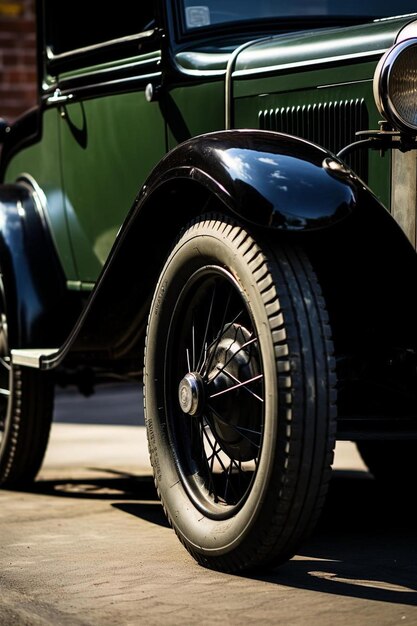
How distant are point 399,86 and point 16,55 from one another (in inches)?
266

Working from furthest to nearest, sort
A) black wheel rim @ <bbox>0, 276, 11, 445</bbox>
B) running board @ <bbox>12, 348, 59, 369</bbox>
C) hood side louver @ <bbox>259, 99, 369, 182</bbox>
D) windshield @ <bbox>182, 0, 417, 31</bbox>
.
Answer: black wheel rim @ <bbox>0, 276, 11, 445</bbox>, running board @ <bbox>12, 348, 59, 369</bbox>, windshield @ <bbox>182, 0, 417, 31</bbox>, hood side louver @ <bbox>259, 99, 369, 182</bbox>

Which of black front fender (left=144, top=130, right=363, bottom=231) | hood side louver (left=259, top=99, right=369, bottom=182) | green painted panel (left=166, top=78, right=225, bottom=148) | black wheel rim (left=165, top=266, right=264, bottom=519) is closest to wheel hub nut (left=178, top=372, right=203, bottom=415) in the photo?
black wheel rim (left=165, top=266, right=264, bottom=519)

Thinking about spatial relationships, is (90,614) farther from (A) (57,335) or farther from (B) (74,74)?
(B) (74,74)

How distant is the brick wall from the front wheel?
20.5ft

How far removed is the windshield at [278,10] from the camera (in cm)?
445

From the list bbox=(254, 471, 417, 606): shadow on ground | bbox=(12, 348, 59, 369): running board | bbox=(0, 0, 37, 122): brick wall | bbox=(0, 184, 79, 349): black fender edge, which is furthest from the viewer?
bbox=(0, 0, 37, 122): brick wall

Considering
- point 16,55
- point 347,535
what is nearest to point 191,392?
point 347,535

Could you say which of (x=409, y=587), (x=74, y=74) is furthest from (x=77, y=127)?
(x=409, y=587)

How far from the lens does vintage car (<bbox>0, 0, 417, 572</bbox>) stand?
3273mm

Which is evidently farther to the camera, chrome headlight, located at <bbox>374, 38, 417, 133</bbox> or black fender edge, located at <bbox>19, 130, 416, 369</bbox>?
chrome headlight, located at <bbox>374, 38, 417, 133</bbox>

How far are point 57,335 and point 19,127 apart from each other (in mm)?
1116

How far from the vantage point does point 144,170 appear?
4660 mm

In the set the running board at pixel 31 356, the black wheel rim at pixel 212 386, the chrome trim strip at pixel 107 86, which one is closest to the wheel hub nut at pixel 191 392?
the black wheel rim at pixel 212 386

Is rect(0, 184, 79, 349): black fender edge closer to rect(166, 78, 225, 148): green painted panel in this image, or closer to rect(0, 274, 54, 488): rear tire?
rect(0, 274, 54, 488): rear tire
